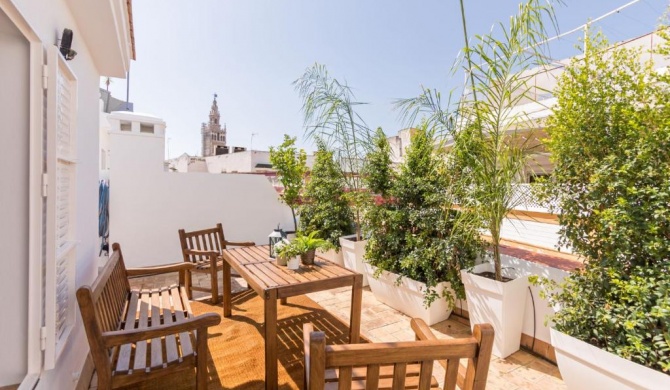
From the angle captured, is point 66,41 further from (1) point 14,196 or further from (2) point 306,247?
(2) point 306,247

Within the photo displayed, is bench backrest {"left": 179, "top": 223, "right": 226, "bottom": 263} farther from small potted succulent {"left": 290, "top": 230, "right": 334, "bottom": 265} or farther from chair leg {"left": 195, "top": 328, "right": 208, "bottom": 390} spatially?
chair leg {"left": 195, "top": 328, "right": 208, "bottom": 390}

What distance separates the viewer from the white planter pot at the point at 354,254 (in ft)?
13.9

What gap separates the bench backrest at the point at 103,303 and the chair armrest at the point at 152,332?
0.16 feet

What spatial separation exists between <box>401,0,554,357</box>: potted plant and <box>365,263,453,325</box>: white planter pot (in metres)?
0.45

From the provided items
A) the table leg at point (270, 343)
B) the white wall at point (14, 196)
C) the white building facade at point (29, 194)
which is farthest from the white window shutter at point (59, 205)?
the table leg at point (270, 343)

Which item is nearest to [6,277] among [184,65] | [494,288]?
A: [494,288]

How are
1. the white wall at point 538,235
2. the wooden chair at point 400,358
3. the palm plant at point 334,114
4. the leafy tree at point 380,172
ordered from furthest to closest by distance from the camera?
the white wall at point 538,235 < the palm plant at point 334,114 < the leafy tree at point 380,172 < the wooden chair at point 400,358

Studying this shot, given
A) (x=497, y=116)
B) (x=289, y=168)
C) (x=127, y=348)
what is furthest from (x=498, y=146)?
(x=289, y=168)

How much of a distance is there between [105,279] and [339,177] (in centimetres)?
351

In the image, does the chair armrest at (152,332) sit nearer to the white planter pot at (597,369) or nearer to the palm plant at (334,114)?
the white planter pot at (597,369)

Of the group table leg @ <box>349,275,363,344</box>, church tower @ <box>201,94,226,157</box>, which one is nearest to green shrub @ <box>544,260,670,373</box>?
table leg @ <box>349,275,363,344</box>

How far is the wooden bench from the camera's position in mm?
1574

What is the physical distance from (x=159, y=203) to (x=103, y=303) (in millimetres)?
3400

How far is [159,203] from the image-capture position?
4.95 metres
